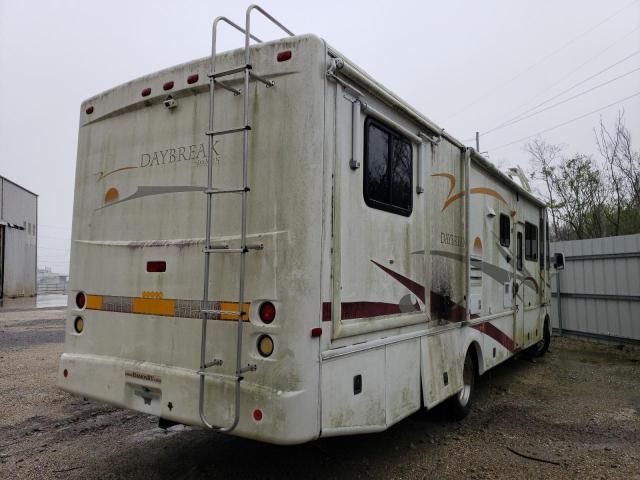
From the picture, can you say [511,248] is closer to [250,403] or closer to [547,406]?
[547,406]

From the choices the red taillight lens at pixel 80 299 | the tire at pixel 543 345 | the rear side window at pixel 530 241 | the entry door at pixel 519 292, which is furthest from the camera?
the tire at pixel 543 345

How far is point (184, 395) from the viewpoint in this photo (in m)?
3.36

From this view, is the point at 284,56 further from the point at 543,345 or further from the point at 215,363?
the point at 543,345

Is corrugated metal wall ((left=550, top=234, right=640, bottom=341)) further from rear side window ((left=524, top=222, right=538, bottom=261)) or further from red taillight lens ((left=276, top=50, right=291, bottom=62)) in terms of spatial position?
red taillight lens ((left=276, top=50, right=291, bottom=62))

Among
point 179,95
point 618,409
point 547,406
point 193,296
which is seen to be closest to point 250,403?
point 193,296

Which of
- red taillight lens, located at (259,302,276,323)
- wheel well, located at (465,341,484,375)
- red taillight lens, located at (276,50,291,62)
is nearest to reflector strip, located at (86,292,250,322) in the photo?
red taillight lens, located at (259,302,276,323)

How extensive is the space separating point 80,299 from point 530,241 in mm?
7011

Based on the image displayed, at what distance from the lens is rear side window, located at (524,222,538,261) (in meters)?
8.07

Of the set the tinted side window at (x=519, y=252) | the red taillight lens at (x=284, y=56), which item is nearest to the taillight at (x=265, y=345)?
the red taillight lens at (x=284, y=56)

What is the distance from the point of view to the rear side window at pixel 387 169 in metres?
3.74

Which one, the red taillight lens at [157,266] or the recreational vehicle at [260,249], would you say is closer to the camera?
the recreational vehicle at [260,249]

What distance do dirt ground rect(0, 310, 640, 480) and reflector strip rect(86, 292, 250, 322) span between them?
4.31ft

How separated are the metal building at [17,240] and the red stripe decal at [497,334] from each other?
957 inches

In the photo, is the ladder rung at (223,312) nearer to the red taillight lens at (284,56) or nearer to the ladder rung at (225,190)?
the ladder rung at (225,190)
